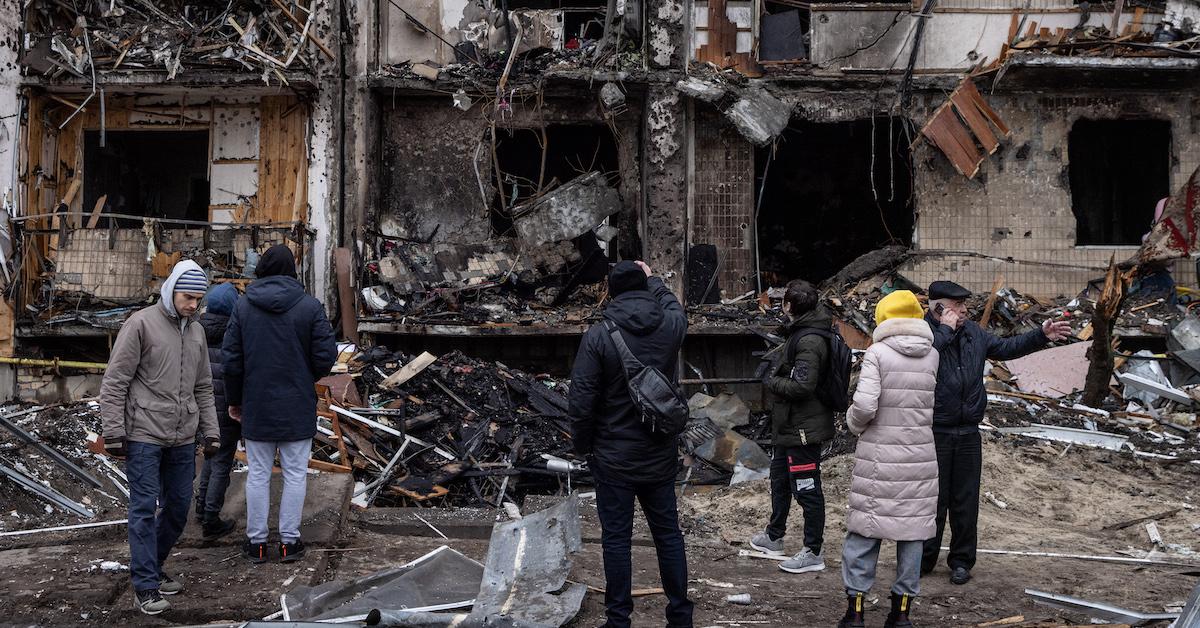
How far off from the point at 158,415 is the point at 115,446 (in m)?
0.26

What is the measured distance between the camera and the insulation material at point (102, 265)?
41.4 feet

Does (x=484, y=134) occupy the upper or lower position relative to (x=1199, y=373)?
upper

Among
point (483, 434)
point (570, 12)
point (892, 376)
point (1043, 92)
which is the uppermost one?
point (570, 12)

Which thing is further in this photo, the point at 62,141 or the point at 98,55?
the point at 62,141

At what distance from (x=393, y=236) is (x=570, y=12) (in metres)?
4.13

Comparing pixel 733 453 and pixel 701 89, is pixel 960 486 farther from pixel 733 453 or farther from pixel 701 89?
pixel 701 89

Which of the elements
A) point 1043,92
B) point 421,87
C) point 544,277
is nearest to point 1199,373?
point 1043,92

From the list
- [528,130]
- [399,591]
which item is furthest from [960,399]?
[528,130]

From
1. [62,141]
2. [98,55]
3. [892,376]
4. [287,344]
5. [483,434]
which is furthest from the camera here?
[62,141]

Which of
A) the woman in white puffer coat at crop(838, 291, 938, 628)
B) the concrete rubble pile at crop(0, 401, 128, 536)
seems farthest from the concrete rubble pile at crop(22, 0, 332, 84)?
the woman in white puffer coat at crop(838, 291, 938, 628)

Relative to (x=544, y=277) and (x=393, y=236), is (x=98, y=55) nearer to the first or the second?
(x=393, y=236)

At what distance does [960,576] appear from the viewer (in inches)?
223

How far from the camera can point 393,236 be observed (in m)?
14.0

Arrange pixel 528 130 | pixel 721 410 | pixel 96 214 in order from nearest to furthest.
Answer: pixel 721 410 < pixel 96 214 < pixel 528 130
